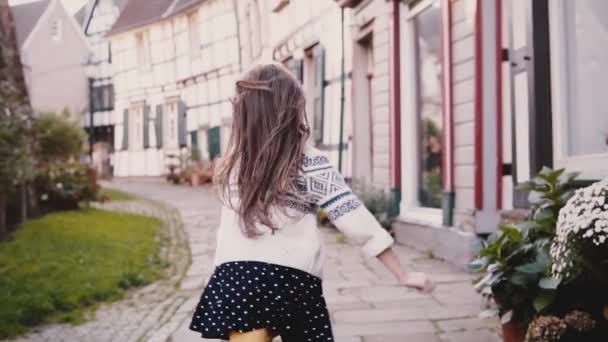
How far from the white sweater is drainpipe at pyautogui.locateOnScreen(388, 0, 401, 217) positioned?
589cm

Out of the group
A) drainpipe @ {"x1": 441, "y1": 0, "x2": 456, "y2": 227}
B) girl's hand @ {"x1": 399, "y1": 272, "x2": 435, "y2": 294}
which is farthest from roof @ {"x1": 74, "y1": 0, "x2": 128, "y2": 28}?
girl's hand @ {"x1": 399, "y1": 272, "x2": 435, "y2": 294}

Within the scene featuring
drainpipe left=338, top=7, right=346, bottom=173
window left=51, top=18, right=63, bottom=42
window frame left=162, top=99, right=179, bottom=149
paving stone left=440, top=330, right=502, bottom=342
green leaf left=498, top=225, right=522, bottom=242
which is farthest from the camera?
window frame left=162, top=99, right=179, bottom=149


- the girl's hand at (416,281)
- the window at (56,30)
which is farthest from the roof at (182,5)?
the girl's hand at (416,281)

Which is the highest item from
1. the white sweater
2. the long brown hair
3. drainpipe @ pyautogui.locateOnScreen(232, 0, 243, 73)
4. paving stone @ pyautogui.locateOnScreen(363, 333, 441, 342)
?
drainpipe @ pyautogui.locateOnScreen(232, 0, 243, 73)

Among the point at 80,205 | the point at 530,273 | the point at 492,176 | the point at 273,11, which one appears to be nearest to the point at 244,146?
the point at 530,273

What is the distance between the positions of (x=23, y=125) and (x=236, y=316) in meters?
6.43

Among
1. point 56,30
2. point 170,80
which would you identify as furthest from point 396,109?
point 56,30

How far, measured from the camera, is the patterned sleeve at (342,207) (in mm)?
2293

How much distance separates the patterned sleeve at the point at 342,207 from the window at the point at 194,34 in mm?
22309

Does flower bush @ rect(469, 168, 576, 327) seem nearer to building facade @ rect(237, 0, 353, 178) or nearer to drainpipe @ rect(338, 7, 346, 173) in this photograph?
building facade @ rect(237, 0, 353, 178)

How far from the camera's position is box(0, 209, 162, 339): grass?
17.4 ft

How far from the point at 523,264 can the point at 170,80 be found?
23490 mm

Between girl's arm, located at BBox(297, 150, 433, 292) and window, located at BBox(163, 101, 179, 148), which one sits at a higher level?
window, located at BBox(163, 101, 179, 148)

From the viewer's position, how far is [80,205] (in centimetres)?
1191
